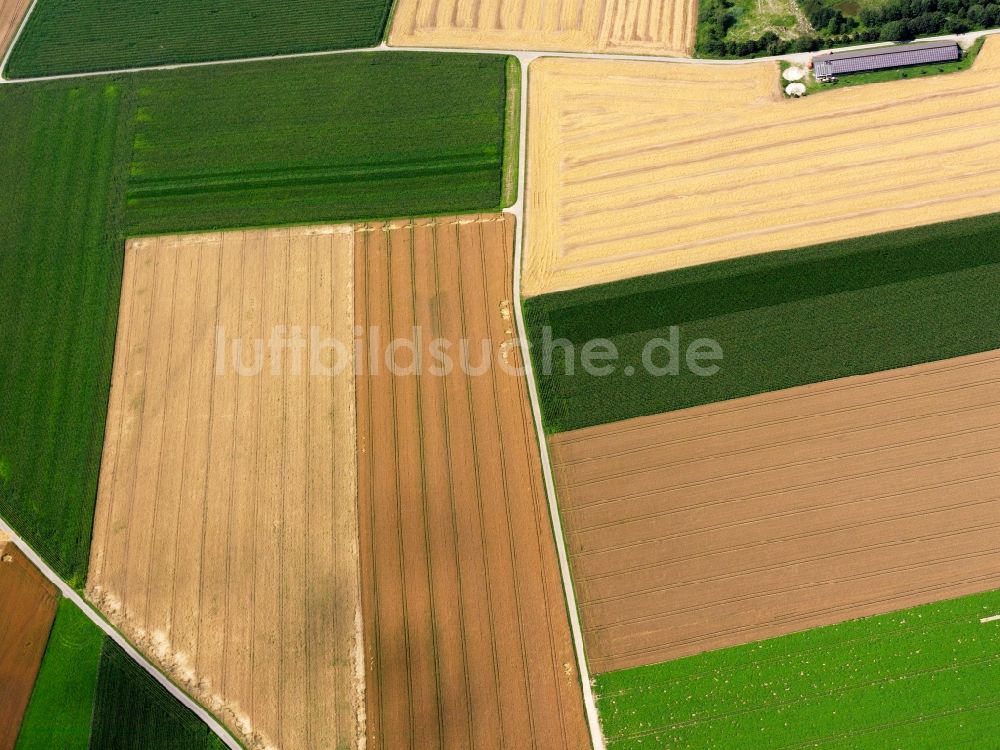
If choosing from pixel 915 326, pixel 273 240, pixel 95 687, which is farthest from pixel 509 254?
pixel 95 687

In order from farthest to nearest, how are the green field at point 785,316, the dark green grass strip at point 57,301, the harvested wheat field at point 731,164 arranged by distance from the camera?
the harvested wheat field at point 731,164
the dark green grass strip at point 57,301
the green field at point 785,316

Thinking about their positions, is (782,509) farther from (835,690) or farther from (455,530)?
(455,530)

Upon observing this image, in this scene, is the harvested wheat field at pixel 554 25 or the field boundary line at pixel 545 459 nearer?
the field boundary line at pixel 545 459

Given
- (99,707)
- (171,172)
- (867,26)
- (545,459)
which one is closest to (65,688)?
(99,707)

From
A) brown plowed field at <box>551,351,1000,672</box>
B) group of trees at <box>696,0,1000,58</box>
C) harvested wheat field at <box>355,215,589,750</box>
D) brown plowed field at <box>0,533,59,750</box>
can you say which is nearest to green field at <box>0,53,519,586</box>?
brown plowed field at <box>0,533,59,750</box>

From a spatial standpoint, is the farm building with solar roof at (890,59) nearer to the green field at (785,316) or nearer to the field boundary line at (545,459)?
the green field at (785,316)

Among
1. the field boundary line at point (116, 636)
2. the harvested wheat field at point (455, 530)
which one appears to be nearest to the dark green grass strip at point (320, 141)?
the harvested wheat field at point (455, 530)
